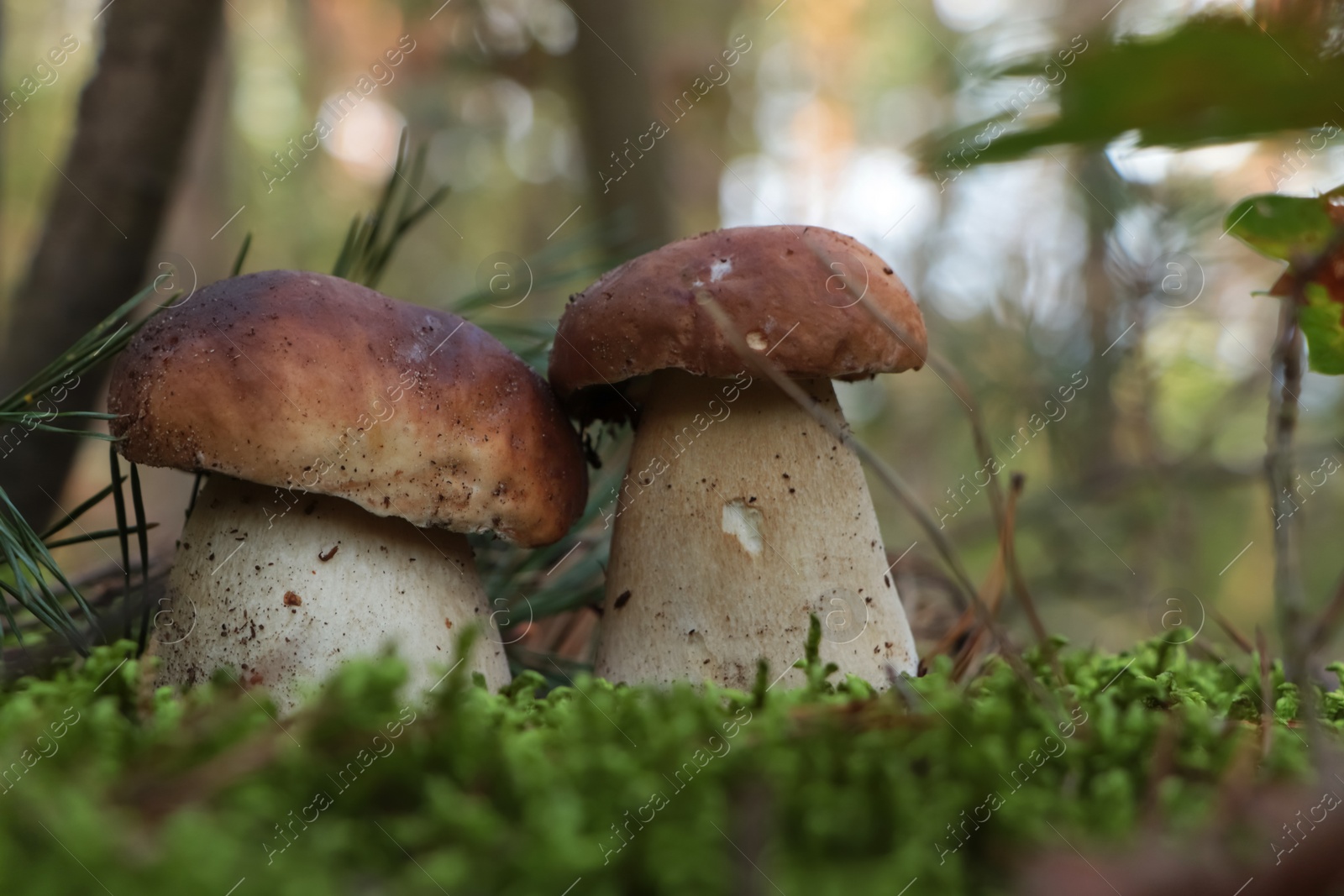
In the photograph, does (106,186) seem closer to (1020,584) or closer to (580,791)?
(580,791)

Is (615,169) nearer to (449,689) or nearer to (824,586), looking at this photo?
(824,586)

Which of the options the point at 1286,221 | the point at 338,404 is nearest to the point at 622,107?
the point at 338,404

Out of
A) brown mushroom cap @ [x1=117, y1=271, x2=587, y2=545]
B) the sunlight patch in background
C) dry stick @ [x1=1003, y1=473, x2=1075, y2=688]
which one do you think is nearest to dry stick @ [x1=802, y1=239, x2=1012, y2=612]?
dry stick @ [x1=1003, y1=473, x2=1075, y2=688]

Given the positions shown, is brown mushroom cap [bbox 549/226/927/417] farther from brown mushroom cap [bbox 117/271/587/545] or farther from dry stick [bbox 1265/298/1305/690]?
dry stick [bbox 1265/298/1305/690]

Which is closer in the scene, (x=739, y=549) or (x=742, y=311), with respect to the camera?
(x=742, y=311)

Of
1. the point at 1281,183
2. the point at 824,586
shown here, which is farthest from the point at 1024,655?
the point at 1281,183
